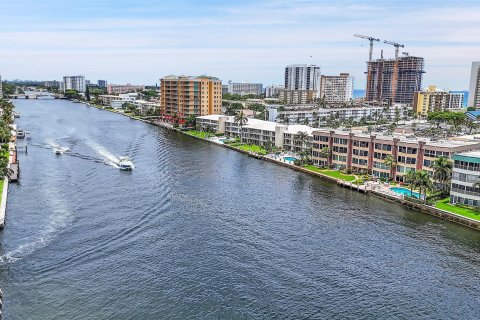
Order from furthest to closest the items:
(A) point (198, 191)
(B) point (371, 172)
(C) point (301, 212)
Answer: (B) point (371, 172)
(A) point (198, 191)
(C) point (301, 212)

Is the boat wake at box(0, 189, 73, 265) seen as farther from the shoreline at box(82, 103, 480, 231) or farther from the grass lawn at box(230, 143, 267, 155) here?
the grass lawn at box(230, 143, 267, 155)

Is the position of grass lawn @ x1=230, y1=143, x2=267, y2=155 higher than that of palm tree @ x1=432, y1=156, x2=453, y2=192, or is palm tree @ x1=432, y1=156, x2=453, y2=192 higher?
palm tree @ x1=432, y1=156, x2=453, y2=192

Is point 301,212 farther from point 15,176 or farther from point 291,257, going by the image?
point 15,176

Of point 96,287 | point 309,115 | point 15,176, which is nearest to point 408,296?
point 96,287

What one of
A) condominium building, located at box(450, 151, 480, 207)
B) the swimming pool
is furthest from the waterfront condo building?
condominium building, located at box(450, 151, 480, 207)

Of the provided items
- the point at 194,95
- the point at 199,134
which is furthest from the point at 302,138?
the point at 194,95

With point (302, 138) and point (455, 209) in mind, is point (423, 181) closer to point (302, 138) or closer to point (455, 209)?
point (455, 209)

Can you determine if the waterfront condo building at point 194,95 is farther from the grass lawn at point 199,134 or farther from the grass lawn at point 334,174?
the grass lawn at point 334,174
